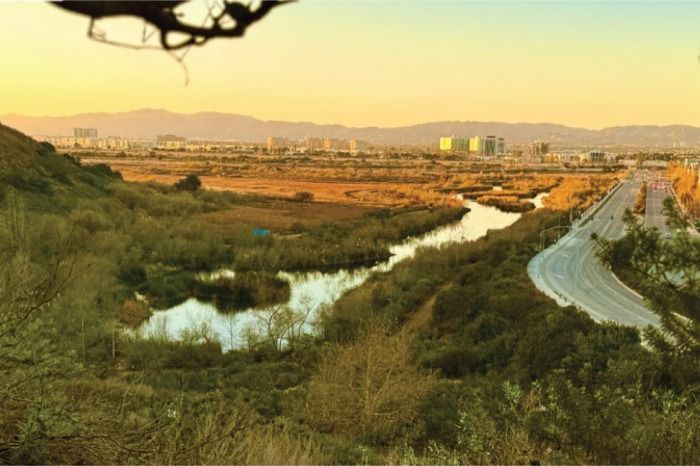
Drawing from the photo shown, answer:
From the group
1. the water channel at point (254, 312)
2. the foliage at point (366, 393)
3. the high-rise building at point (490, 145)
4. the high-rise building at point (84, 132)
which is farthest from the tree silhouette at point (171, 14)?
the high-rise building at point (84, 132)

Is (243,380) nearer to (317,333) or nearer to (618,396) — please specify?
(317,333)

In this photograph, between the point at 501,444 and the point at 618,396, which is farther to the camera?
the point at 618,396

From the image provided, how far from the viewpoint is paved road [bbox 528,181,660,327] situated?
60.7ft

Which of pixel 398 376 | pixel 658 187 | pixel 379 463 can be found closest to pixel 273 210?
pixel 398 376

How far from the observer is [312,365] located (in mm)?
14234

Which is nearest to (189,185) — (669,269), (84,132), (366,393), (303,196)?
(303,196)

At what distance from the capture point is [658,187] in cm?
6231

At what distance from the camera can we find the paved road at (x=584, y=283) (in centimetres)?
1850

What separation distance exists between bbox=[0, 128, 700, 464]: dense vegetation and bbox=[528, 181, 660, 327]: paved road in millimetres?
1354

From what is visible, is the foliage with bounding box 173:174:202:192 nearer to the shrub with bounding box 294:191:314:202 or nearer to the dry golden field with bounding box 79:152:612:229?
the dry golden field with bounding box 79:152:612:229

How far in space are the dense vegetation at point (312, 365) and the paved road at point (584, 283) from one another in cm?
135

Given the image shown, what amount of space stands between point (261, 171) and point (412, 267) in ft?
191

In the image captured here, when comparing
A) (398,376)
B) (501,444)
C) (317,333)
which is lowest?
(317,333)

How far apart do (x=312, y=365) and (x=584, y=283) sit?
14.6m
